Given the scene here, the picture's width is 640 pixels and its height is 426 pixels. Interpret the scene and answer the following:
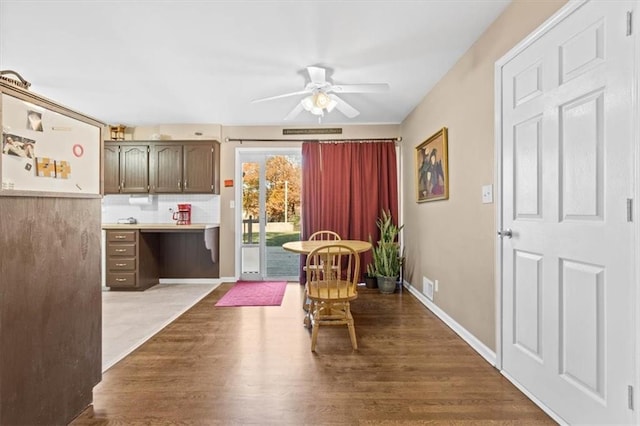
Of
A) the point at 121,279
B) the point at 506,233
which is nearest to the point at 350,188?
the point at 506,233

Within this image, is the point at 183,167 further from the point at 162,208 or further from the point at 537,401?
the point at 537,401

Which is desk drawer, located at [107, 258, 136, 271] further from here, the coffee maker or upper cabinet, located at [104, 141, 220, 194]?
upper cabinet, located at [104, 141, 220, 194]

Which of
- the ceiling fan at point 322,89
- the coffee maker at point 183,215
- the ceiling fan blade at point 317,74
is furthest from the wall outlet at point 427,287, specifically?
the coffee maker at point 183,215

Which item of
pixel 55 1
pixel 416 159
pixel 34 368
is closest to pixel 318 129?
pixel 416 159

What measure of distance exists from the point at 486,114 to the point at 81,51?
133 inches

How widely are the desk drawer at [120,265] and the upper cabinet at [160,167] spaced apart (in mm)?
1049

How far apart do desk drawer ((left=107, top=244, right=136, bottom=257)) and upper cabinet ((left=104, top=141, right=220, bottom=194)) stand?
2.82 feet

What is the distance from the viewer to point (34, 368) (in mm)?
1342

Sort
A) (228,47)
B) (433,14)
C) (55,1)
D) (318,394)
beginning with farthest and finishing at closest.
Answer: (228,47)
(433,14)
(55,1)
(318,394)

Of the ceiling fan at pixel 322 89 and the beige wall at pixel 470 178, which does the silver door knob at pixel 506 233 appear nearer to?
the beige wall at pixel 470 178

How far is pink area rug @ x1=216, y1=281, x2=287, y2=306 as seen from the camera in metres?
3.72

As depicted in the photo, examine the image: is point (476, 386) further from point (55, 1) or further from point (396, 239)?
point (55, 1)

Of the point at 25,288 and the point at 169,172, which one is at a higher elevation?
the point at 169,172

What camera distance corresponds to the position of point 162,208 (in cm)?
484
